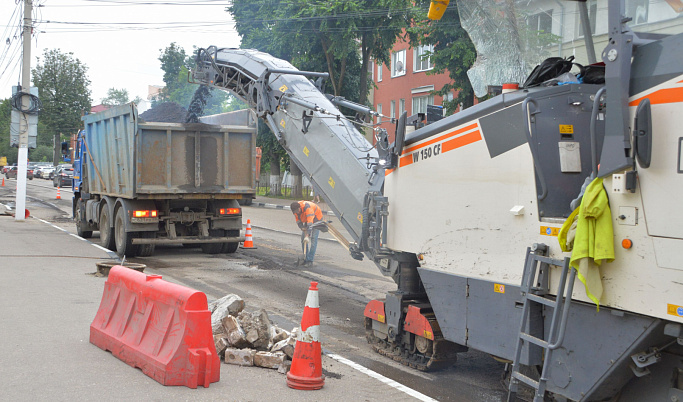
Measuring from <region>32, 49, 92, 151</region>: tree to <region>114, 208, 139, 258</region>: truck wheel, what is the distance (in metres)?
63.4

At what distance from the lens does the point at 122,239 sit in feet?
43.1

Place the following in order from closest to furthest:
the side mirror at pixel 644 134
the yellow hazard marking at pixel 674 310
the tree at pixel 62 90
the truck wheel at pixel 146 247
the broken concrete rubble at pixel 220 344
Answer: the yellow hazard marking at pixel 674 310, the side mirror at pixel 644 134, the broken concrete rubble at pixel 220 344, the truck wheel at pixel 146 247, the tree at pixel 62 90

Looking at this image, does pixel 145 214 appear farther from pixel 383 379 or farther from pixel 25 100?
pixel 25 100

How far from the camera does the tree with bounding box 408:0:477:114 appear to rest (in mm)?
24672

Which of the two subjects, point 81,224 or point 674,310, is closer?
point 674,310

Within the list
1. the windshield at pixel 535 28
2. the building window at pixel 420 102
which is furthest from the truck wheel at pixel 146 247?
the building window at pixel 420 102

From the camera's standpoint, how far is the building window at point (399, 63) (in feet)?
134

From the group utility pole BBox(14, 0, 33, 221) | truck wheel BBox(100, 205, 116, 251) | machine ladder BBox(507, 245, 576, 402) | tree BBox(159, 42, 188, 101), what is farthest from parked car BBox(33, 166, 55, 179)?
machine ladder BBox(507, 245, 576, 402)

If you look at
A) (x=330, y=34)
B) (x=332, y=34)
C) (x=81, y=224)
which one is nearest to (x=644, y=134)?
(x=81, y=224)

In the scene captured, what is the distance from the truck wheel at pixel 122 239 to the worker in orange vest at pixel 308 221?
3.39m

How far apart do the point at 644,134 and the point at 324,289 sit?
22.5 ft

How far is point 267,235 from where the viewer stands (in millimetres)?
18188

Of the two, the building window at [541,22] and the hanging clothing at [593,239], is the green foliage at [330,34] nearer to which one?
the building window at [541,22]

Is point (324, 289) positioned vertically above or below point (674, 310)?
below
